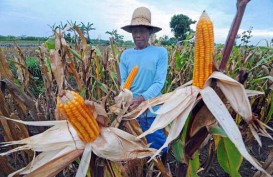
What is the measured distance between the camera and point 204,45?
1.02 meters

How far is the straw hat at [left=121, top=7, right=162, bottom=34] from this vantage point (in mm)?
2303

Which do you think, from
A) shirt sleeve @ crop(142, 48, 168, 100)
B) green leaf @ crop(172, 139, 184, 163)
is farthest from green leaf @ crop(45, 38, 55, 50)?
green leaf @ crop(172, 139, 184, 163)

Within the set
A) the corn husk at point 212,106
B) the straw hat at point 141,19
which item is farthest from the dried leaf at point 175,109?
the straw hat at point 141,19

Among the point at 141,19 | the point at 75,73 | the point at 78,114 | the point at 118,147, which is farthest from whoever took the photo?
the point at 141,19

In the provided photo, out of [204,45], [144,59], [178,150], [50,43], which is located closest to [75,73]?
[50,43]

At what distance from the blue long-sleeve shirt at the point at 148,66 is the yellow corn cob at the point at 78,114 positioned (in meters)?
1.16

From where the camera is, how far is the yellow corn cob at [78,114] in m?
1.07

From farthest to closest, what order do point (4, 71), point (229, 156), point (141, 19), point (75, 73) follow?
point (141, 19), point (75, 73), point (4, 71), point (229, 156)

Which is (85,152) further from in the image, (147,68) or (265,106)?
(265,106)

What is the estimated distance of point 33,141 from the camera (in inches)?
49.4

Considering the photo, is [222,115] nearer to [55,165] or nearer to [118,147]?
[118,147]

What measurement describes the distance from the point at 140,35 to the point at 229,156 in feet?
4.18

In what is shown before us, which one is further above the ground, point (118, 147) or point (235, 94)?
point (235, 94)

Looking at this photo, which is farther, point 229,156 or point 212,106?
point 229,156
